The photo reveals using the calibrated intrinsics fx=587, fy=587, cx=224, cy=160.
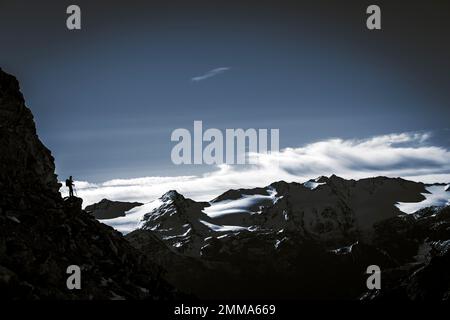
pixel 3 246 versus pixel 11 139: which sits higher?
pixel 11 139

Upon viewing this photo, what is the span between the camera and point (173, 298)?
10831 centimetres

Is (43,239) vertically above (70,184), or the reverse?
(70,184)

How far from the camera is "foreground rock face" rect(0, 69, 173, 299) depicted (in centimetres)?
8488

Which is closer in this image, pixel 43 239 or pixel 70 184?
pixel 43 239

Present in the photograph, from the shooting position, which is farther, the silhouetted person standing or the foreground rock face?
the silhouetted person standing

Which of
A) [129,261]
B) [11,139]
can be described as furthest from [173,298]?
[11,139]

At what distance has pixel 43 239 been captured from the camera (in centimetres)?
9506

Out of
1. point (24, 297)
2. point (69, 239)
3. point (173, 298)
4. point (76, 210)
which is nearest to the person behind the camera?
point (24, 297)

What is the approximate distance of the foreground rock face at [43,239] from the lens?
84875mm

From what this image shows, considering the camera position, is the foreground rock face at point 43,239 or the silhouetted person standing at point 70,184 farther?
the silhouetted person standing at point 70,184
